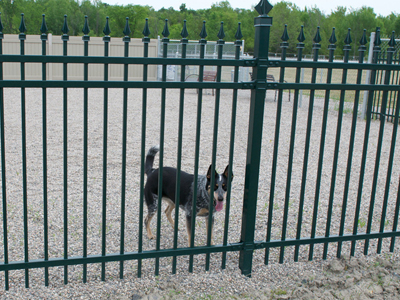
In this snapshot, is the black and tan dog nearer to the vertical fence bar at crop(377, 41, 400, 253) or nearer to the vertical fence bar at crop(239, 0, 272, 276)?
the vertical fence bar at crop(239, 0, 272, 276)

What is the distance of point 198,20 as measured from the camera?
7788cm

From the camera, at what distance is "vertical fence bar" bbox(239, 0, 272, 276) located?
293cm

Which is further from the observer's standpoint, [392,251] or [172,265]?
[392,251]

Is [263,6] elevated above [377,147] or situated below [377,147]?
above

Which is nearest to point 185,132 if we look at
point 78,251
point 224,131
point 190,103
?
point 224,131

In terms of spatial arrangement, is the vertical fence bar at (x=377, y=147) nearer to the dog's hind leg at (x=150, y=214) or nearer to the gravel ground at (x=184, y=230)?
the gravel ground at (x=184, y=230)

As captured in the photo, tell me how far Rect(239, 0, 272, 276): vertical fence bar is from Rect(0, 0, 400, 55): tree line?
4394 centimetres

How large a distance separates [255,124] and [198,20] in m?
78.6

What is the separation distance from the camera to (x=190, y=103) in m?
14.4

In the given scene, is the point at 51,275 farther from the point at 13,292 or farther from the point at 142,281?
the point at 142,281

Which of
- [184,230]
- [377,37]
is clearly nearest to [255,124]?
[377,37]

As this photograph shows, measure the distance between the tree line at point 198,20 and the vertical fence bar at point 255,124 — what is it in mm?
43941

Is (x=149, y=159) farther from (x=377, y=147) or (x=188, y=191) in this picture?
(x=377, y=147)

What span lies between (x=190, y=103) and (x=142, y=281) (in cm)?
1156
